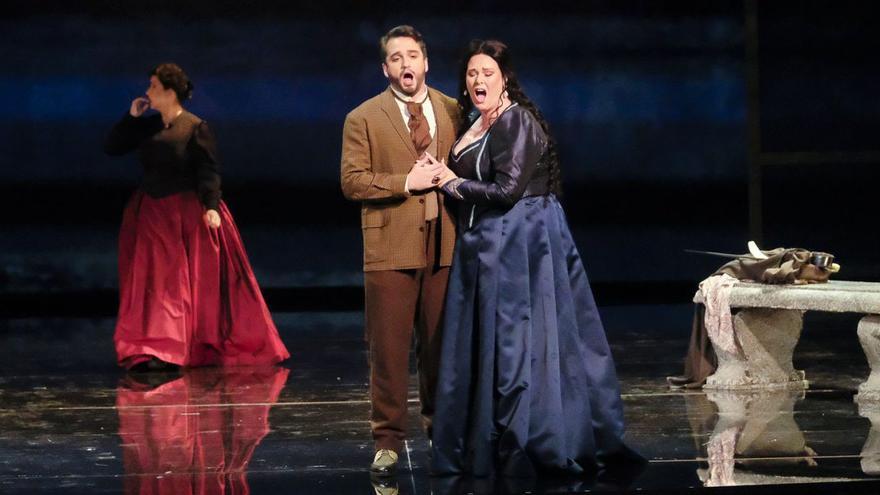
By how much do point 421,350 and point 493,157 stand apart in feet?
2.05

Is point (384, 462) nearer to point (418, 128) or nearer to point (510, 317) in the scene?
point (510, 317)

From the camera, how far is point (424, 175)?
425 centimetres

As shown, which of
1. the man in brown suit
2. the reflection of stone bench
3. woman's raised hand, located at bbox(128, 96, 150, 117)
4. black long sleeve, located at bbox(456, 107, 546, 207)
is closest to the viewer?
black long sleeve, located at bbox(456, 107, 546, 207)

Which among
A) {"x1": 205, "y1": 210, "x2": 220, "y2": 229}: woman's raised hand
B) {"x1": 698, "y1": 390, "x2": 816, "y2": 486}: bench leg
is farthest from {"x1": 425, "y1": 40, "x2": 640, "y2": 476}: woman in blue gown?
{"x1": 205, "y1": 210, "x2": 220, "y2": 229}: woman's raised hand

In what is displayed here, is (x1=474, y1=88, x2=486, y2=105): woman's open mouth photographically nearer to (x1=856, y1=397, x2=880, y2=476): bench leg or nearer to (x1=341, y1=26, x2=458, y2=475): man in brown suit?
(x1=341, y1=26, x2=458, y2=475): man in brown suit

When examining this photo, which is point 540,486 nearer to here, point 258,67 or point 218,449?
point 218,449

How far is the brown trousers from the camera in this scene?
436 centimetres

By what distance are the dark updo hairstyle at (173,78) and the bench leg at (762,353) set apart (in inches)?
111

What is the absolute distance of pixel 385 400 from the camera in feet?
14.3

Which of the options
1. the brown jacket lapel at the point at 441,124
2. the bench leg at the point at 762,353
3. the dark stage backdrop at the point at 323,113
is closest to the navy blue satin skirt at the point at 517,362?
the brown jacket lapel at the point at 441,124

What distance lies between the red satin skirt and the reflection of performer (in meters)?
0.21

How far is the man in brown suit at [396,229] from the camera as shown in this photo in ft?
14.2

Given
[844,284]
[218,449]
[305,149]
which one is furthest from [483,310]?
[305,149]

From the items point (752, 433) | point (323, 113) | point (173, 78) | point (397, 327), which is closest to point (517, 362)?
point (397, 327)
